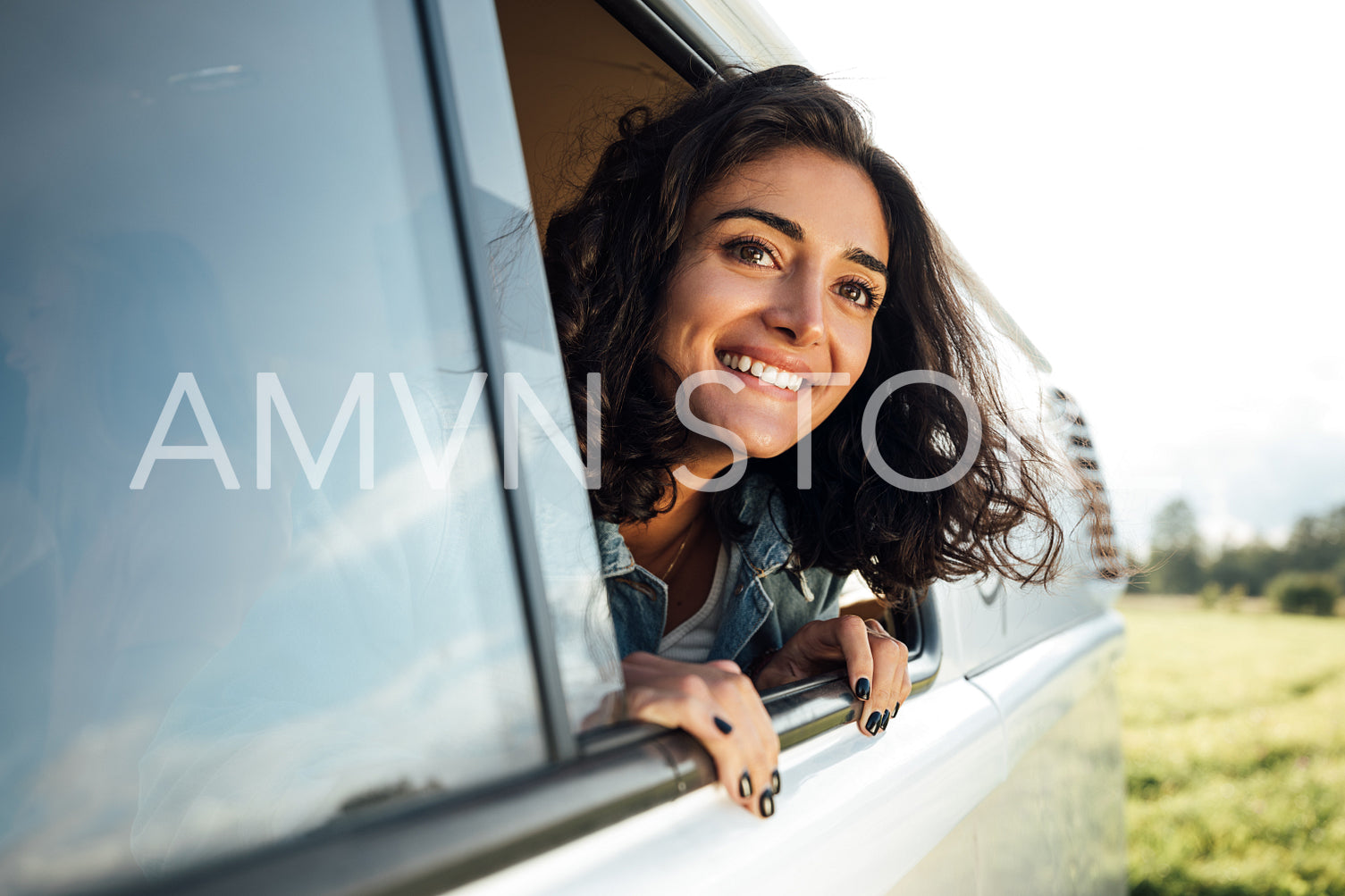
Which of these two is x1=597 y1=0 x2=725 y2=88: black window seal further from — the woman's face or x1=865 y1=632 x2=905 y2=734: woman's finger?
x1=865 y1=632 x2=905 y2=734: woman's finger

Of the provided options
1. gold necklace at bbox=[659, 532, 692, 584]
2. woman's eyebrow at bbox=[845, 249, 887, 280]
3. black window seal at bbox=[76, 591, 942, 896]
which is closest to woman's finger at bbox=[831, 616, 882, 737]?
black window seal at bbox=[76, 591, 942, 896]

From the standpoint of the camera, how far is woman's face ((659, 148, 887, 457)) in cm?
163

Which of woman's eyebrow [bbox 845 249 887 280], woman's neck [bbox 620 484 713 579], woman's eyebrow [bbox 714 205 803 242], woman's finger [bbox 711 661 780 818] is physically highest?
woman's eyebrow [bbox 714 205 803 242]

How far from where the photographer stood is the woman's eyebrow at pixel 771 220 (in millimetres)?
1633

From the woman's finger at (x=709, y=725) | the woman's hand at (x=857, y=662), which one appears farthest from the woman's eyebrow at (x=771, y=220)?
the woman's finger at (x=709, y=725)

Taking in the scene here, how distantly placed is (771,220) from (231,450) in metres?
1.26

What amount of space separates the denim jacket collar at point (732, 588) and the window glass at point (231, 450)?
28.6 inches

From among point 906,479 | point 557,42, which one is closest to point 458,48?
point 557,42

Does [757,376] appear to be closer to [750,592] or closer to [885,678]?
[750,592]

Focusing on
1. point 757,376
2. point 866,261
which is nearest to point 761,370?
point 757,376

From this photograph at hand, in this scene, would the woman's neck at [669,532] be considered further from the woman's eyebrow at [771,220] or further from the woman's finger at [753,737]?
the woman's finger at [753,737]

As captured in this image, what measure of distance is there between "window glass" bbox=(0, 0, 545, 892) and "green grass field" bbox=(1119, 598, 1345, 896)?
5.71 m

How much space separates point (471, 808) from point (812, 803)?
52 cm

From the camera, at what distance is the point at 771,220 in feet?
5.36
